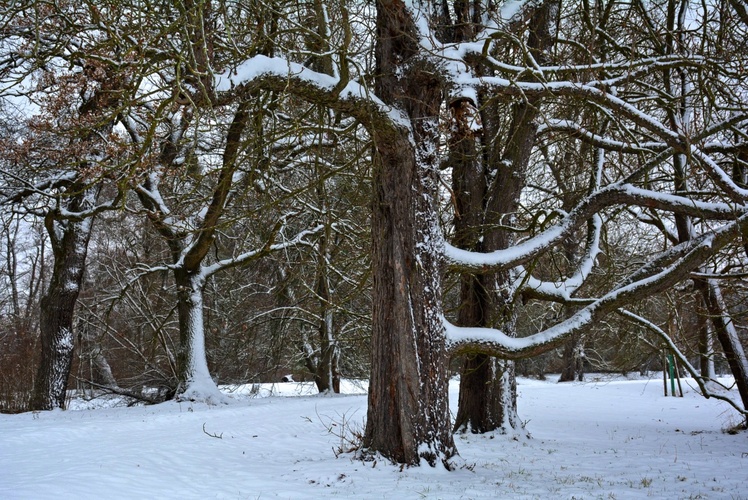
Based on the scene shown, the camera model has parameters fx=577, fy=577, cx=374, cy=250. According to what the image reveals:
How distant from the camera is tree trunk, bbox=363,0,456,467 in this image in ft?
19.9

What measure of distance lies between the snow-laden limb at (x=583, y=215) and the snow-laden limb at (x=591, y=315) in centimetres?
29

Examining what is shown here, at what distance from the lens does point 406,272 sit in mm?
6277

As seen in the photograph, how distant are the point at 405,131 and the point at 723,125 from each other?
11.8ft

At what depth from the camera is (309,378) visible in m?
22.0

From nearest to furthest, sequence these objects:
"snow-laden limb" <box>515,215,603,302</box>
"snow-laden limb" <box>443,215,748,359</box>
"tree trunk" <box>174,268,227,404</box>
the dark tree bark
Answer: "snow-laden limb" <box>443,215,748,359</box>, "snow-laden limb" <box>515,215,603,302</box>, the dark tree bark, "tree trunk" <box>174,268,227,404</box>

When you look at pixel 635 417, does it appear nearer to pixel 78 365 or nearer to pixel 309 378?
pixel 309 378

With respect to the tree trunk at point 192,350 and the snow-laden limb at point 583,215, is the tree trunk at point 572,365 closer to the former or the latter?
the tree trunk at point 192,350

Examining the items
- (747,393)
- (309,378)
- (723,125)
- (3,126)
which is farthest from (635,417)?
(3,126)

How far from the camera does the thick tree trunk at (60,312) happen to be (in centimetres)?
1347

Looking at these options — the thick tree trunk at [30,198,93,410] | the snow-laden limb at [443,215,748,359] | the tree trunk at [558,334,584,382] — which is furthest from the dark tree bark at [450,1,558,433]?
the tree trunk at [558,334,584,382]

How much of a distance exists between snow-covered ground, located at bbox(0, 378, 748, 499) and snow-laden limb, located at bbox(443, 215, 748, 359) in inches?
52.1

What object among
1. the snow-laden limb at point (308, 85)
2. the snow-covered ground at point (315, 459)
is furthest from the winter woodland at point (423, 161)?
the snow-covered ground at point (315, 459)

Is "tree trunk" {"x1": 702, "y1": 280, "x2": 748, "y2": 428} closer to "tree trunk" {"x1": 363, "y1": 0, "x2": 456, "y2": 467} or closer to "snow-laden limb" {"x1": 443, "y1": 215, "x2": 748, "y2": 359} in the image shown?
"snow-laden limb" {"x1": 443, "y1": 215, "x2": 748, "y2": 359}

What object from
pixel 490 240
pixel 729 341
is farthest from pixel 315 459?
pixel 729 341
